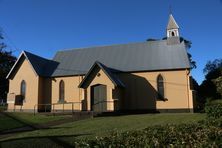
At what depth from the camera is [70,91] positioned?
113 feet

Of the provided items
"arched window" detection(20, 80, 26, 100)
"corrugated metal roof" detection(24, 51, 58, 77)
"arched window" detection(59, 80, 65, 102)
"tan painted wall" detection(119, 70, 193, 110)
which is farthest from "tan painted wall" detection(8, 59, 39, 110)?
"tan painted wall" detection(119, 70, 193, 110)

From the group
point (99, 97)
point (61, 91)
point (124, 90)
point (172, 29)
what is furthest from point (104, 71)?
point (172, 29)

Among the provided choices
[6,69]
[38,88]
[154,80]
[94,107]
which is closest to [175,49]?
[154,80]

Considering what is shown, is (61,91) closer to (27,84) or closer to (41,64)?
(27,84)

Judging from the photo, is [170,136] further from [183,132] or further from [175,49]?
[175,49]

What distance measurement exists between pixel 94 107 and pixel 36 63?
1085 cm

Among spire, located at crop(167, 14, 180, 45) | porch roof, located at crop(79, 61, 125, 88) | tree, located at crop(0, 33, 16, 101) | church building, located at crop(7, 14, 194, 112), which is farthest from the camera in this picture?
Result: tree, located at crop(0, 33, 16, 101)

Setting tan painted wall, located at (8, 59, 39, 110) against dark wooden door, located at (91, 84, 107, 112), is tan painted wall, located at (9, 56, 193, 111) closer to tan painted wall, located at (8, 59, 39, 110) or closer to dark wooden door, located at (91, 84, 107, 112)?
tan painted wall, located at (8, 59, 39, 110)

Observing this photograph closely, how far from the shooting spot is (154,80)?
31594 mm

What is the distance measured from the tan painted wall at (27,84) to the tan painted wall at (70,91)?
2.34 meters

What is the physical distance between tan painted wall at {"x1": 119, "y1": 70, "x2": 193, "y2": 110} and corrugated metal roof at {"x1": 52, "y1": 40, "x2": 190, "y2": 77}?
83 centimetres

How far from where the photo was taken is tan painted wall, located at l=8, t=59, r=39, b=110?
3494 cm

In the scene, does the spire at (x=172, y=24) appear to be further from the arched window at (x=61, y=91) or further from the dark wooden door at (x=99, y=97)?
the arched window at (x=61, y=91)

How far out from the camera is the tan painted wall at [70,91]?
33.8 metres
